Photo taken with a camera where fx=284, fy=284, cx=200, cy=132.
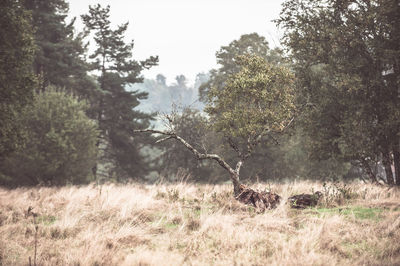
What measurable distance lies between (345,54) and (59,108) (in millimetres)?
16239

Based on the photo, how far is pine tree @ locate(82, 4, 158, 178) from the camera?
27.0 metres

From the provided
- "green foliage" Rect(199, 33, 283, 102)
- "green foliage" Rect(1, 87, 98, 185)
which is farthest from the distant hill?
"green foliage" Rect(1, 87, 98, 185)

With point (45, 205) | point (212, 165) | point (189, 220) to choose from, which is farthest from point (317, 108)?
point (212, 165)

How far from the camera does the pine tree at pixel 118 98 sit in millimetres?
26984

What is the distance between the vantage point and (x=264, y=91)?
33.7 feet

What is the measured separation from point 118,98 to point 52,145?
12.0 m

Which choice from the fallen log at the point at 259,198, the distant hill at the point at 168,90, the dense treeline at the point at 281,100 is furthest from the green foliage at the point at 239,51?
the distant hill at the point at 168,90

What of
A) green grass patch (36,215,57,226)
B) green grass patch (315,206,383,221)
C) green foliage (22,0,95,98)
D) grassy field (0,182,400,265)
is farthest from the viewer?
green foliage (22,0,95,98)

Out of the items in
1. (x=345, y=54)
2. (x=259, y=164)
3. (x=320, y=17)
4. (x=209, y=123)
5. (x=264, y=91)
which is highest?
(x=320, y=17)

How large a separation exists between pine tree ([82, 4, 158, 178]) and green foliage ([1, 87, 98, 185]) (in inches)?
315

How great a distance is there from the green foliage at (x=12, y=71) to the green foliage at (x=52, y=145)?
11.8ft

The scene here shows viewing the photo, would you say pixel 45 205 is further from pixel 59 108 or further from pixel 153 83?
pixel 153 83

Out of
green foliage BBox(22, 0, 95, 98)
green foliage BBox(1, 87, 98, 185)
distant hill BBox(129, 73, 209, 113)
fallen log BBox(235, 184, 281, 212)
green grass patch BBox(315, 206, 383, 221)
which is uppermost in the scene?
distant hill BBox(129, 73, 209, 113)

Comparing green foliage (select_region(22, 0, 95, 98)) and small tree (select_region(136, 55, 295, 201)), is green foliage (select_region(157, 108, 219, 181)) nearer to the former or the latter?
green foliage (select_region(22, 0, 95, 98))
